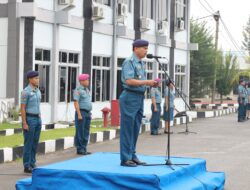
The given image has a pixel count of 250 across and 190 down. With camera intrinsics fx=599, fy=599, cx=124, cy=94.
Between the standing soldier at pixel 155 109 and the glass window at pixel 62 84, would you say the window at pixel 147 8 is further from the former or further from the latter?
the standing soldier at pixel 155 109

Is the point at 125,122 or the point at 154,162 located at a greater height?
the point at 125,122

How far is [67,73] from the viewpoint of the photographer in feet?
71.6

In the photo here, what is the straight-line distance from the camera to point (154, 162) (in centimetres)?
864

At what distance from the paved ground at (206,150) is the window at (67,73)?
169 inches

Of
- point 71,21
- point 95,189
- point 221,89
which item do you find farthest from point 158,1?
point 95,189

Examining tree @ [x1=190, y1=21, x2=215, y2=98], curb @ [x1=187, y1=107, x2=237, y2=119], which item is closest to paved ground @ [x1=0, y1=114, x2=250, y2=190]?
curb @ [x1=187, y1=107, x2=237, y2=119]

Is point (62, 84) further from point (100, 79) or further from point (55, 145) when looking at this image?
point (55, 145)

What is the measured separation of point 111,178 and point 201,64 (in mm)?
32220

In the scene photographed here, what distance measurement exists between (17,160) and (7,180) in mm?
2525

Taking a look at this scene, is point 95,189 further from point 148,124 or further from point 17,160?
point 148,124

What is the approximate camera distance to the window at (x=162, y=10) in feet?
102

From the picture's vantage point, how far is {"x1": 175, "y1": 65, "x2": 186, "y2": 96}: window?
33.9 m

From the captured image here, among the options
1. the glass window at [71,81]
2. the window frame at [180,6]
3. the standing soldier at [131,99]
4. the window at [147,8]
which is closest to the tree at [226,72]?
the window frame at [180,6]

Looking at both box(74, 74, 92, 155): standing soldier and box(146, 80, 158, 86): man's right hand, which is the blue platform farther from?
box(74, 74, 92, 155): standing soldier
